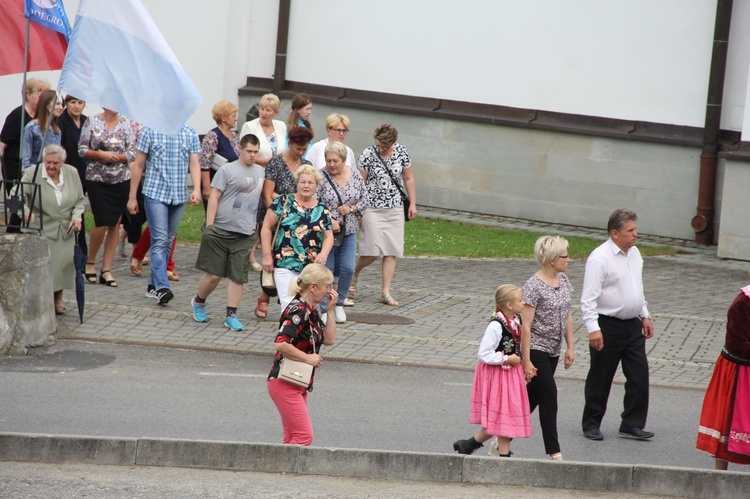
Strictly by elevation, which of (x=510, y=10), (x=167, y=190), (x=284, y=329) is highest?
(x=510, y=10)

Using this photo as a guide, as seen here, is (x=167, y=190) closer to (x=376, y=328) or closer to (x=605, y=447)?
(x=376, y=328)

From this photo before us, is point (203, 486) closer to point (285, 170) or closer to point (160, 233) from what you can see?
point (285, 170)

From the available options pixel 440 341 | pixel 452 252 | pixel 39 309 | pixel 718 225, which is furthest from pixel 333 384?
pixel 718 225

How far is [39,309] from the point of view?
1019cm

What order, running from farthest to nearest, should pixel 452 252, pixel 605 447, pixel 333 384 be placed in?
pixel 452 252
pixel 333 384
pixel 605 447

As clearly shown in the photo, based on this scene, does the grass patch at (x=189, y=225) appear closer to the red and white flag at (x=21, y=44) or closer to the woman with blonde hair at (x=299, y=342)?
the red and white flag at (x=21, y=44)

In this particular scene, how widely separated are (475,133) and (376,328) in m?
9.20

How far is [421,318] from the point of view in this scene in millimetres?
12211

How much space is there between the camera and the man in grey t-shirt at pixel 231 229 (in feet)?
36.4

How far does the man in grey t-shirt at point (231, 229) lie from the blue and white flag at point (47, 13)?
6.53 feet

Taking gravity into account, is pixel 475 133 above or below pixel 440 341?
above

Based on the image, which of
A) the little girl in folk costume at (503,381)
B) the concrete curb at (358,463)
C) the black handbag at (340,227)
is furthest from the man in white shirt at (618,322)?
the black handbag at (340,227)

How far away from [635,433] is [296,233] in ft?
10.6

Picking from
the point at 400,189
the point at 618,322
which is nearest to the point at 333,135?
the point at 400,189
